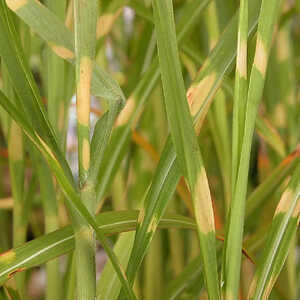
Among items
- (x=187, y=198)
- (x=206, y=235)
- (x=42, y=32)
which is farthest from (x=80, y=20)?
(x=187, y=198)

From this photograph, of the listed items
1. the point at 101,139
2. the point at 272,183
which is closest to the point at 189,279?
the point at 272,183

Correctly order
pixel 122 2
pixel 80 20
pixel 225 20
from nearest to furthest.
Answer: pixel 80 20 < pixel 122 2 < pixel 225 20

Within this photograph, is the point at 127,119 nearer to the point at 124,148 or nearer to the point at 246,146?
the point at 124,148

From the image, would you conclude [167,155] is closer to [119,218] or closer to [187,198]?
[119,218]

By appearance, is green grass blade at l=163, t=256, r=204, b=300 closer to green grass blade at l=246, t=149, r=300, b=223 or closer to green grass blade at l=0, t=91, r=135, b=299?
green grass blade at l=246, t=149, r=300, b=223

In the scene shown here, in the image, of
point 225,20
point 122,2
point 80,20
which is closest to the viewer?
point 80,20

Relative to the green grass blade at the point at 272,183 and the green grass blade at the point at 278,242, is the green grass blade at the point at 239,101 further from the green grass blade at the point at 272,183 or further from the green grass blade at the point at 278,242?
the green grass blade at the point at 272,183
